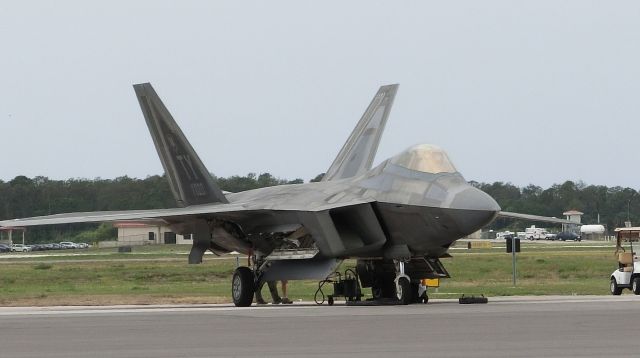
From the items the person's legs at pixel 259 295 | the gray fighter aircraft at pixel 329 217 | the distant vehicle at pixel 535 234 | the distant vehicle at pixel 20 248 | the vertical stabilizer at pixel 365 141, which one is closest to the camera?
the gray fighter aircraft at pixel 329 217

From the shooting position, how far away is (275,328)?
15.1 m

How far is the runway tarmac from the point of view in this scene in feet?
38.1

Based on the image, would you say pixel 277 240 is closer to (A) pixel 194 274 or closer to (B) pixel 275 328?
(B) pixel 275 328

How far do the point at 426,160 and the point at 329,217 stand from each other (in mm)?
2187

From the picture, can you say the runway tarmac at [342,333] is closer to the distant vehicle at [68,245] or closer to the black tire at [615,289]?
the black tire at [615,289]

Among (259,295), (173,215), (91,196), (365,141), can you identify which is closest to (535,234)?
(91,196)

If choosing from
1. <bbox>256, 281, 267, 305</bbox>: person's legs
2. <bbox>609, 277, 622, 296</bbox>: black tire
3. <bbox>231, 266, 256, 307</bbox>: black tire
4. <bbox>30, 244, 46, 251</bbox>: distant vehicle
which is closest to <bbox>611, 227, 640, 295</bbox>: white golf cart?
<bbox>609, 277, 622, 296</bbox>: black tire

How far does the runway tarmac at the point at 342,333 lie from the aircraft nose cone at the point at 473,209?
8.07ft

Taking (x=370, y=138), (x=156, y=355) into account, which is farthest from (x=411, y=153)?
(x=156, y=355)

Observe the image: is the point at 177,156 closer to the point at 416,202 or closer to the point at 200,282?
the point at 416,202

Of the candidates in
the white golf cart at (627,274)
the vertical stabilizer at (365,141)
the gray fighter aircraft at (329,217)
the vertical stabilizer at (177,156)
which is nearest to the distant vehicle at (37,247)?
the vertical stabilizer at (365,141)

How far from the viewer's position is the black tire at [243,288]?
2458 centimetres

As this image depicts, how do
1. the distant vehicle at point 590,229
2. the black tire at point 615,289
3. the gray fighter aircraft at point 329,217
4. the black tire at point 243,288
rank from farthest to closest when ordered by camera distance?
the distant vehicle at point 590,229
the black tire at point 615,289
the black tire at point 243,288
the gray fighter aircraft at point 329,217

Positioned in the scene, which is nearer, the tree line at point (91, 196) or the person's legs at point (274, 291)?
the person's legs at point (274, 291)
